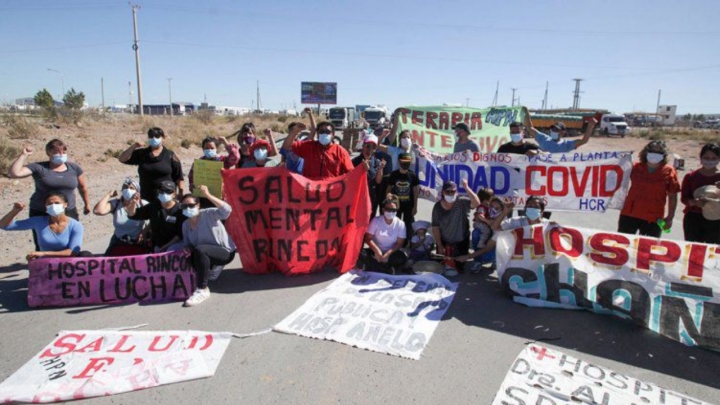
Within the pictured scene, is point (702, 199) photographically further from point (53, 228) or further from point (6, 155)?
point (6, 155)

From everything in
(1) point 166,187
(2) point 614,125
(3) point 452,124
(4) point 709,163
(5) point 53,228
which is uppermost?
(2) point 614,125

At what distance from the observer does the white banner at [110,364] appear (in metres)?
3.07

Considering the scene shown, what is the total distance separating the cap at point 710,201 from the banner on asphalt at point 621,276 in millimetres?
687

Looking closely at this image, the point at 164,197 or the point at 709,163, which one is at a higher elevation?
the point at 709,163

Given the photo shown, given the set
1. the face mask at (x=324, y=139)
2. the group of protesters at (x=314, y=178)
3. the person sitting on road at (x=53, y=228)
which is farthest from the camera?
the face mask at (x=324, y=139)

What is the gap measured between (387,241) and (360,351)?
2.13m

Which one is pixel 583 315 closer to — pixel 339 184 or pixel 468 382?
pixel 468 382

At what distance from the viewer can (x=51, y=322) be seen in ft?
13.7

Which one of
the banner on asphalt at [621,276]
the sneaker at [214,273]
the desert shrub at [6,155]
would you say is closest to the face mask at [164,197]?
the sneaker at [214,273]

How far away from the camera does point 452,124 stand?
31.9 feet

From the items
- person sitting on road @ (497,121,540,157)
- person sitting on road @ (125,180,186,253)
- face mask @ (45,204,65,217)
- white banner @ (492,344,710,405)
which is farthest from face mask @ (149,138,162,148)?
person sitting on road @ (497,121,540,157)

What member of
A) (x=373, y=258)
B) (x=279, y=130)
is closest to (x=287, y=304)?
(x=373, y=258)

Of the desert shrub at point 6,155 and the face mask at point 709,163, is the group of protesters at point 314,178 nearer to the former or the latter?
the face mask at point 709,163

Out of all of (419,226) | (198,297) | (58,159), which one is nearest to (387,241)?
(419,226)
